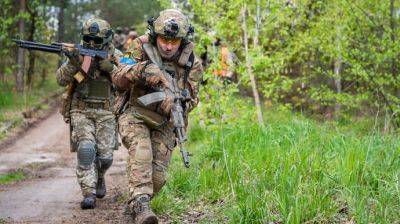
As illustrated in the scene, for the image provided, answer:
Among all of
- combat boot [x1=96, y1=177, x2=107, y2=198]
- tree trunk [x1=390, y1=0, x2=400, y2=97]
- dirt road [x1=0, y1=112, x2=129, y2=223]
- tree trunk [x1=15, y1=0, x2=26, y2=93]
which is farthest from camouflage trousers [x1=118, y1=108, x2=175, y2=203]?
tree trunk [x1=15, y1=0, x2=26, y2=93]

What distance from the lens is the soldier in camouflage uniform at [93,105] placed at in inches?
257

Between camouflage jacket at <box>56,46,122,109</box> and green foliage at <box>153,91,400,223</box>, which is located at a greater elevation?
camouflage jacket at <box>56,46,122,109</box>

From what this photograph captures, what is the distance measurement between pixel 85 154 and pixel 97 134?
44 centimetres

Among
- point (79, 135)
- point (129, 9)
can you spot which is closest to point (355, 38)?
point (79, 135)

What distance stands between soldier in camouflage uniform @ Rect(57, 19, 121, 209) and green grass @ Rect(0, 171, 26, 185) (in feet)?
5.85

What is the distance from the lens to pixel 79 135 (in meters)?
6.64

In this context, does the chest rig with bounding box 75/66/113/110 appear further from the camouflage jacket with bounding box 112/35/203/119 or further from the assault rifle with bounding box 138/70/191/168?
the assault rifle with bounding box 138/70/191/168

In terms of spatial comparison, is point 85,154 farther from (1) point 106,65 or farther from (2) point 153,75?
(2) point 153,75

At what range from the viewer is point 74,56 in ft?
21.4

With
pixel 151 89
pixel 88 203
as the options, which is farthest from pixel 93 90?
pixel 151 89

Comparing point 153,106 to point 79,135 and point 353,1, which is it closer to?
point 79,135

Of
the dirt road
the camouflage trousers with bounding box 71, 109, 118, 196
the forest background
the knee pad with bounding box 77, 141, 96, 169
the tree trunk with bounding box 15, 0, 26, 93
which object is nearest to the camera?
the forest background

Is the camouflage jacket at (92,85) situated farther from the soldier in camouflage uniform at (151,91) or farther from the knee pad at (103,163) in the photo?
the soldier in camouflage uniform at (151,91)

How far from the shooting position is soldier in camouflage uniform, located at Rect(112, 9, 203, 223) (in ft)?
16.6
